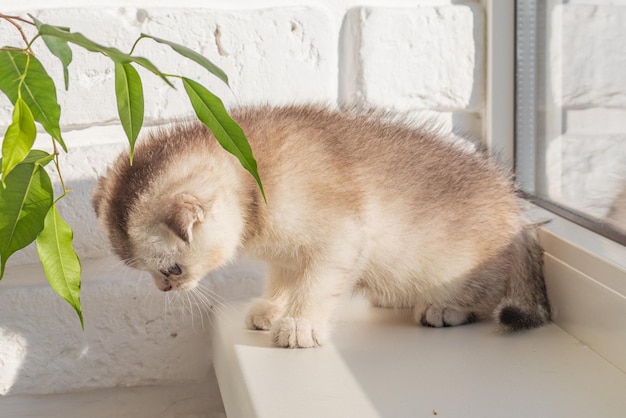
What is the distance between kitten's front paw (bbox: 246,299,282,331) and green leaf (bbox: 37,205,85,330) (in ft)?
1.77

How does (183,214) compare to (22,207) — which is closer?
(22,207)

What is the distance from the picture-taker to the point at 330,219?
3.48ft

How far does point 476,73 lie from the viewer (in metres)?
1.33

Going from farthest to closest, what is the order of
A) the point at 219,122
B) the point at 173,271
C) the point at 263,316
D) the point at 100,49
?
the point at 263,316
the point at 173,271
the point at 219,122
the point at 100,49

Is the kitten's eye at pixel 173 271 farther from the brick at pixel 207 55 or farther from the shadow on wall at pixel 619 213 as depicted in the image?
the shadow on wall at pixel 619 213

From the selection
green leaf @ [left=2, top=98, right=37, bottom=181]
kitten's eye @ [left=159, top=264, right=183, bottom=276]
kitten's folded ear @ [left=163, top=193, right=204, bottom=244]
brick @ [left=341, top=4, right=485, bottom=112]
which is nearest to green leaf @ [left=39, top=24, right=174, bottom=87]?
green leaf @ [left=2, top=98, right=37, bottom=181]

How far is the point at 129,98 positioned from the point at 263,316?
2.14 feet

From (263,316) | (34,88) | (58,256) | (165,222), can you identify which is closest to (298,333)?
(263,316)

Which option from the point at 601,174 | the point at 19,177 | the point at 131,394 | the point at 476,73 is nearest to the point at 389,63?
the point at 476,73

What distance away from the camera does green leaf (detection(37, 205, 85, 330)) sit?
0.64 metres

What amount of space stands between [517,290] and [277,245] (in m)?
0.34

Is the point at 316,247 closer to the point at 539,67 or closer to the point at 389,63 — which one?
the point at 389,63

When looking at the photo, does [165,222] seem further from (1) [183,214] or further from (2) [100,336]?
(2) [100,336]

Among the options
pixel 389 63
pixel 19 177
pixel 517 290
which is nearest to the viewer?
pixel 19 177
